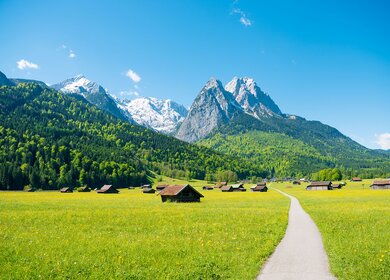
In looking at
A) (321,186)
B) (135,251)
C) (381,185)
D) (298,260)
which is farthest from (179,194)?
(381,185)

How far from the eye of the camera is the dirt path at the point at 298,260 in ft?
48.4

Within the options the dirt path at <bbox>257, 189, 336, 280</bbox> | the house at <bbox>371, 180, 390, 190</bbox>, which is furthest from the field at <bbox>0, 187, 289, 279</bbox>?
the house at <bbox>371, 180, 390, 190</bbox>

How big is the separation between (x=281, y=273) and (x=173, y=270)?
505 cm

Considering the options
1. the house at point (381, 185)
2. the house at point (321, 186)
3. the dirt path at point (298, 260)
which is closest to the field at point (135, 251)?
the dirt path at point (298, 260)

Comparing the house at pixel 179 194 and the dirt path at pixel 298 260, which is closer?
the dirt path at pixel 298 260

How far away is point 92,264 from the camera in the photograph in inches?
638

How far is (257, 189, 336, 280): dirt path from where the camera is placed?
1477 cm

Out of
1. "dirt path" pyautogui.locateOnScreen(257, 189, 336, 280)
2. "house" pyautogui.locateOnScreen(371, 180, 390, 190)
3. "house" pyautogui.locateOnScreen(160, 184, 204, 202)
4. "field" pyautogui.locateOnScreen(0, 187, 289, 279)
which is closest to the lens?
"dirt path" pyautogui.locateOnScreen(257, 189, 336, 280)

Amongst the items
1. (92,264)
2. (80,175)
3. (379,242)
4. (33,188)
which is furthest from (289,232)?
(80,175)

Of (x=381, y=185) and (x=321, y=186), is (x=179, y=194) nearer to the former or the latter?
(x=321, y=186)

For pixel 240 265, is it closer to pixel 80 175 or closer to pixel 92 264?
pixel 92 264

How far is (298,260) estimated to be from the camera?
693 inches

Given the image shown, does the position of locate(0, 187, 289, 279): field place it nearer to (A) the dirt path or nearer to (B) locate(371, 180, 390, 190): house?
(A) the dirt path

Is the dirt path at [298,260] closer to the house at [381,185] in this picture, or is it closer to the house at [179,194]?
the house at [179,194]
